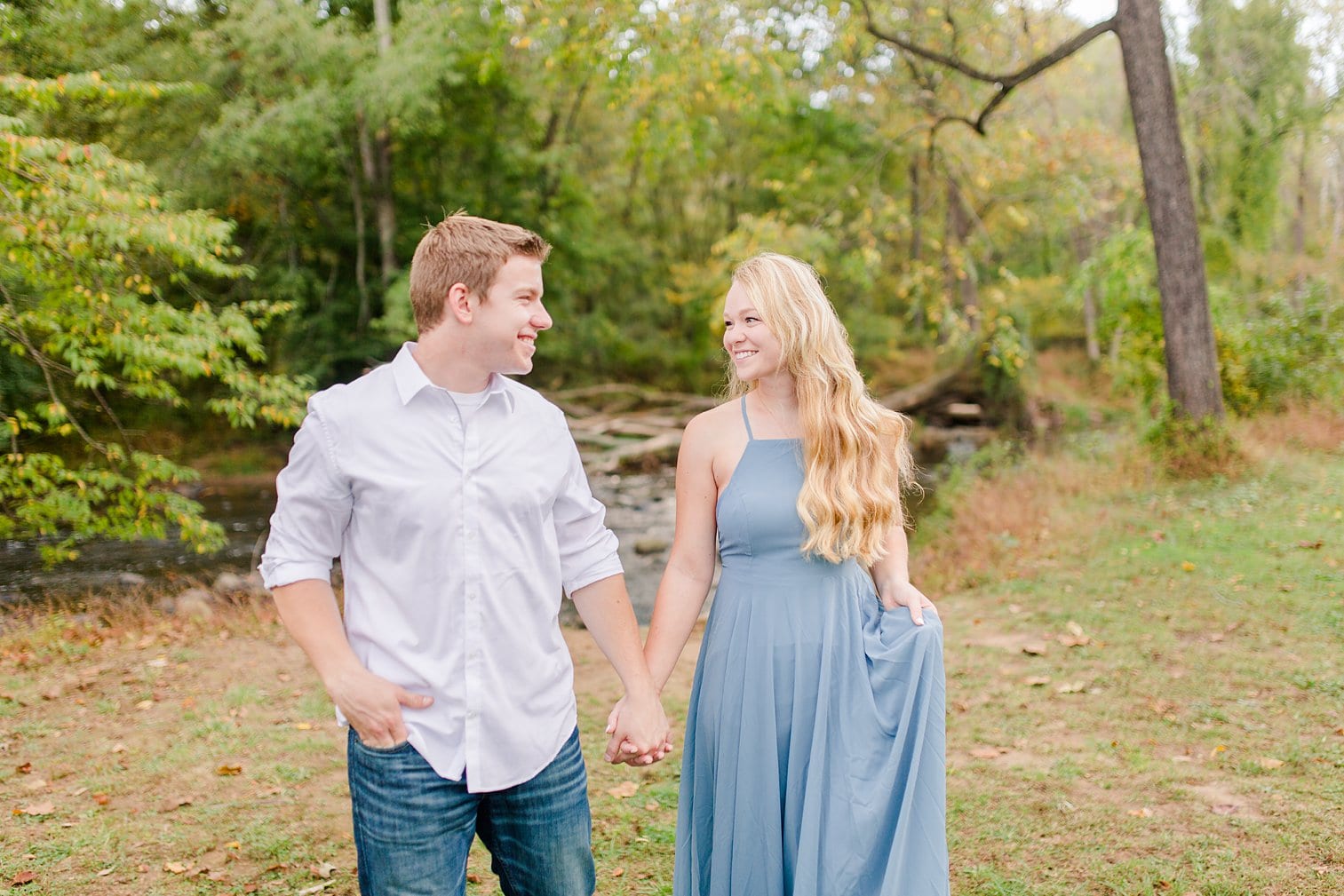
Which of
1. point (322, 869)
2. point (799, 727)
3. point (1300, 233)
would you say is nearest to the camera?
point (799, 727)

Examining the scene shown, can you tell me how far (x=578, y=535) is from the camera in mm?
2625

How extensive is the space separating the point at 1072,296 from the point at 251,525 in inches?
508

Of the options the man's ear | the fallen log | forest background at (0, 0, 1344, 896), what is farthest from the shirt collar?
the fallen log

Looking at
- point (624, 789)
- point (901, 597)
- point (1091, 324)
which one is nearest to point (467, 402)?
point (901, 597)

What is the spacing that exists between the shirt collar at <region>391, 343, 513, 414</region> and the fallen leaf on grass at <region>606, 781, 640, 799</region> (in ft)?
10.2

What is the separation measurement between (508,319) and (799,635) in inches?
52.5

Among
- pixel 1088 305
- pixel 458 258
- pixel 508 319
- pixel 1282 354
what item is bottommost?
pixel 1282 354

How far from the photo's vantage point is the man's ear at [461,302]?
2.37 metres

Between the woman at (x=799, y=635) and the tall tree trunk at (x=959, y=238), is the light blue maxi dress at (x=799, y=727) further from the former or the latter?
Result: the tall tree trunk at (x=959, y=238)

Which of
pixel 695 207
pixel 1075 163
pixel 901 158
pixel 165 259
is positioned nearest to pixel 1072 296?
pixel 1075 163

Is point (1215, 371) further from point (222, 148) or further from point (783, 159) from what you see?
point (783, 159)

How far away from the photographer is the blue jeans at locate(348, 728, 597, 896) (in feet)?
7.43

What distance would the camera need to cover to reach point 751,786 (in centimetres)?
299

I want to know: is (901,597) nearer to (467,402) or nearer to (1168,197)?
(467,402)
